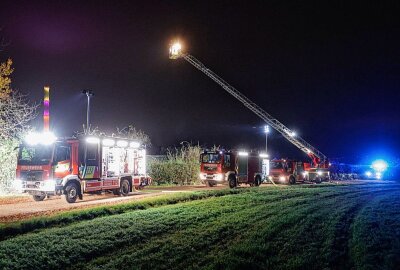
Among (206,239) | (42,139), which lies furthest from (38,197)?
(206,239)

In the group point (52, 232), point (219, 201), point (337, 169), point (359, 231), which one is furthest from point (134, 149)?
point (337, 169)

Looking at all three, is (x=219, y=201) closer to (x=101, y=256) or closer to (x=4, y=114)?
(x=101, y=256)

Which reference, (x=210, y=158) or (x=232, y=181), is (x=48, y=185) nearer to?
(x=210, y=158)

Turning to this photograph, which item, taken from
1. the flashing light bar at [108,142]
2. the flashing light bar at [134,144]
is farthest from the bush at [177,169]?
the flashing light bar at [108,142]

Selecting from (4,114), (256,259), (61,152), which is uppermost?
(4,114)

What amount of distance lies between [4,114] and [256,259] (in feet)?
57.5

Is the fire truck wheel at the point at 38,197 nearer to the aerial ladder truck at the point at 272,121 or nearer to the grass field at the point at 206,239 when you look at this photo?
the grass field at the point at 206,239

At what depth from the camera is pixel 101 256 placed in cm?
917

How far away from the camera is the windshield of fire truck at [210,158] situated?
27.2 meters

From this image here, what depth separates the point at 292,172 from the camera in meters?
37.1

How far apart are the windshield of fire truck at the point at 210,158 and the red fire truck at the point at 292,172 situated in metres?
9.91

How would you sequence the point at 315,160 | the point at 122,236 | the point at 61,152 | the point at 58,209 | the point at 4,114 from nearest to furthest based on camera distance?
the point at 122,236 → the point at 58,209 → the point at 61,152 → the point at 4,114 → the point at 315,160

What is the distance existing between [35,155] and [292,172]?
968 inches

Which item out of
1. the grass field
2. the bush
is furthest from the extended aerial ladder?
the grass field
